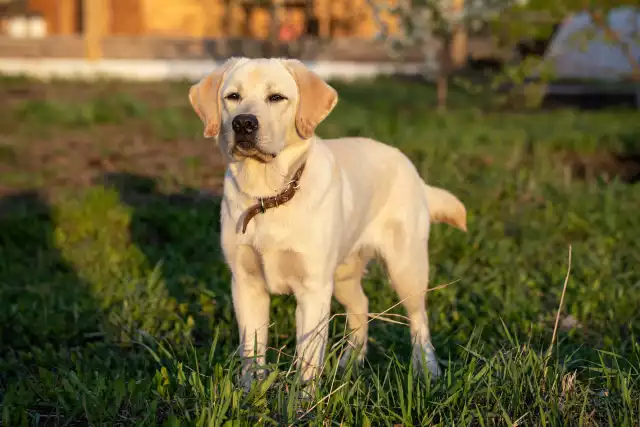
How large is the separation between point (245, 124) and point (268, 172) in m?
0.31

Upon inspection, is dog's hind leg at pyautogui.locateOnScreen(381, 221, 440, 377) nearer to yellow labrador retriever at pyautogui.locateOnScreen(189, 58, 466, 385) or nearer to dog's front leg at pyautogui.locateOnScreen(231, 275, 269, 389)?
yellow labrador retriever at pyautogui.locateOnScreen(189, 58, 466, 385)

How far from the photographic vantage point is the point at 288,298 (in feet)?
18.0

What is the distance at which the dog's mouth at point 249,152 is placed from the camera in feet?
12.4

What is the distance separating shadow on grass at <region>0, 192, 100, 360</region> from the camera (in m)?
5.04

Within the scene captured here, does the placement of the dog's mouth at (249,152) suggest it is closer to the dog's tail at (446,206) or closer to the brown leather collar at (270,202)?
the brown leather collar at (270,202)

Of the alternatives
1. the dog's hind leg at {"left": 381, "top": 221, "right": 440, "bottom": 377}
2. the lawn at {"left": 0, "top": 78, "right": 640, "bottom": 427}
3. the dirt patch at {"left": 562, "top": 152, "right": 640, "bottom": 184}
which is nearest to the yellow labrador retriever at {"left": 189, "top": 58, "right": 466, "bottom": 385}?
the lawn at {"left": 0, "top": 78, "right": 640, "bottom": 427}

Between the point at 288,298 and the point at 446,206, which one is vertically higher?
the point at 446,206

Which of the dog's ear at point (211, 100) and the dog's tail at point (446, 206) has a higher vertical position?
the dog's ear at point (211, 100)

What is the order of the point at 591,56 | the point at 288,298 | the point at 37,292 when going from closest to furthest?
the point at 288,298 → the point at 37,292 → the point at 591,56

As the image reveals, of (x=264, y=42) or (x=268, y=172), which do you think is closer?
(x=268, y=172)

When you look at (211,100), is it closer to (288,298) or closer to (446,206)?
(446,206)

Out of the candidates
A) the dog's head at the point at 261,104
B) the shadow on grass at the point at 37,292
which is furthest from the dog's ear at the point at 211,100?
the shadow on grass at the point at 37,292

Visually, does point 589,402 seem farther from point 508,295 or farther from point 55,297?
point 55,297

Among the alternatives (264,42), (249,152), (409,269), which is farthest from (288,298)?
(264,42)
